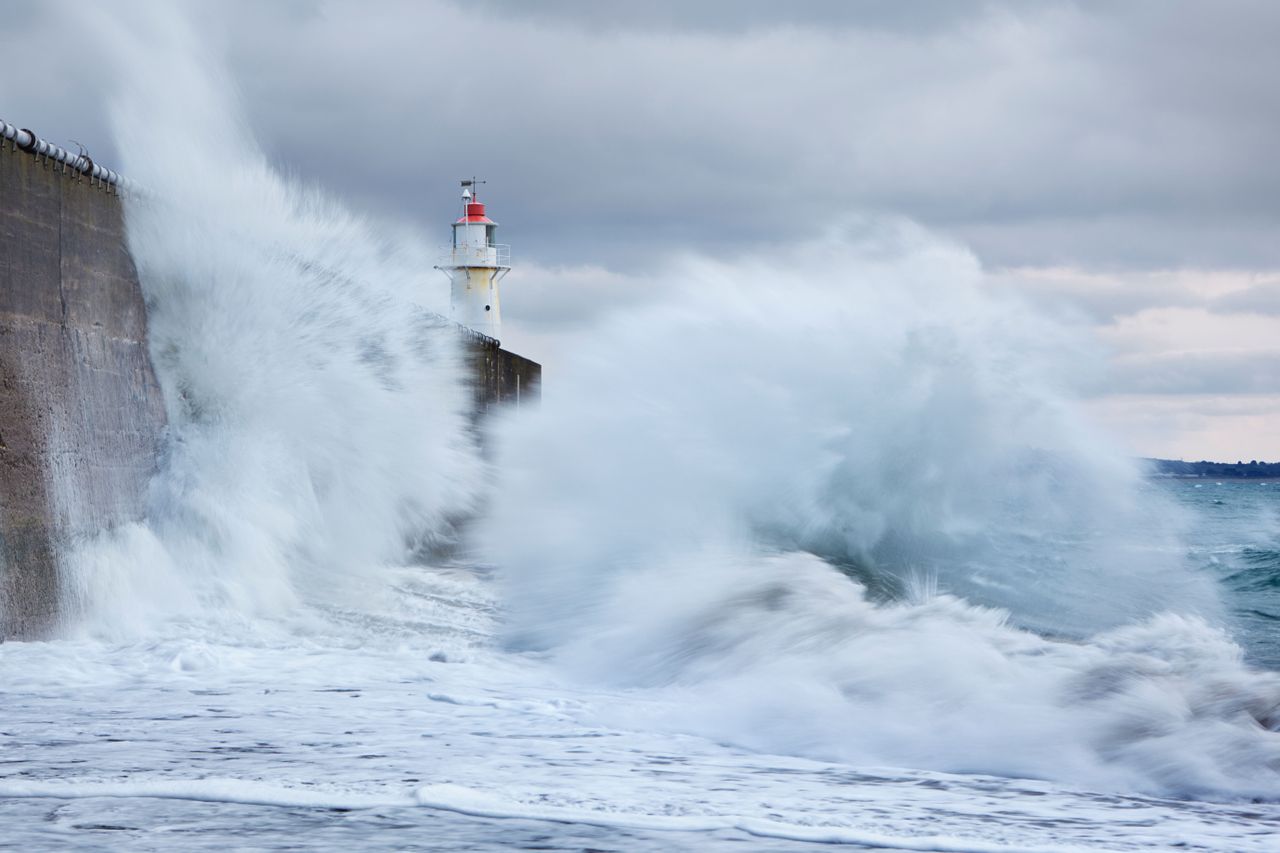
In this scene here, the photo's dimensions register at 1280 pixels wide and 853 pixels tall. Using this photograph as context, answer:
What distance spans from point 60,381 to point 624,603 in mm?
2685

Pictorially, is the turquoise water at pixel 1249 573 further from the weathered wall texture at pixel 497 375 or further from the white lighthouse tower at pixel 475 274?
the white lighthouse tower at pixel 475 274

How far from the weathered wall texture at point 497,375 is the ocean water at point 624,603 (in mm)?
1878

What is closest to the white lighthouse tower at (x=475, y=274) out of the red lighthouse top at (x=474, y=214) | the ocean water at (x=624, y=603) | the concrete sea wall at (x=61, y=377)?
the red lighthouse top at (x=474, y=214)

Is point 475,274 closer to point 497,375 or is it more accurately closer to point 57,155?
point 497,375

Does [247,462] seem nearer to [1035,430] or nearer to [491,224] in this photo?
[1035,430]

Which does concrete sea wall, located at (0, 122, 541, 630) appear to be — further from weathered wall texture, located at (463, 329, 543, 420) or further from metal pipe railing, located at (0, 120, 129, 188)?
weathered wall texture, located at (463, 329, 543, 420)

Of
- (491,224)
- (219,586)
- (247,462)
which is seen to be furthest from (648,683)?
(491,224)

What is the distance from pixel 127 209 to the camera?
6422 mm

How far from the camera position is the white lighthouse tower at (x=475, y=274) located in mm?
24391

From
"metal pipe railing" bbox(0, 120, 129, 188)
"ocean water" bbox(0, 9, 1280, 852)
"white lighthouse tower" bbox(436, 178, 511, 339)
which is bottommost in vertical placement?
"ocean water" bbox(0, 9, 1280, 852)

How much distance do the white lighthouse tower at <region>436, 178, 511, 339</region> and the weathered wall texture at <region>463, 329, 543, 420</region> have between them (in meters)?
4.11

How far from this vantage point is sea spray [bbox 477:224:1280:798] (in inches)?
155

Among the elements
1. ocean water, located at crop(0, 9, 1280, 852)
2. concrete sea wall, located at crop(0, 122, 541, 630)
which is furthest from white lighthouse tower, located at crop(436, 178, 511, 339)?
concrete sea wall, located at crop(0, 122, 541, 630)

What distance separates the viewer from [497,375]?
626 inches
